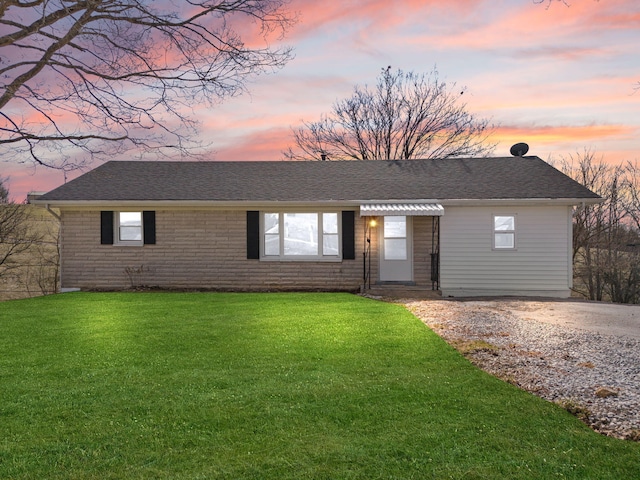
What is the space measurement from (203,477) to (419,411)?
222 cm

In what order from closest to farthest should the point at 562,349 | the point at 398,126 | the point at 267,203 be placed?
the point at 562,349, the point at 267,203, the point at 398,126

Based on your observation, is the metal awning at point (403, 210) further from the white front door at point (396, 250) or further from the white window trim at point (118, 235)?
the white window trim at point (118, 235)

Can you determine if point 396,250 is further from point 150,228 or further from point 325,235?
point 150,228

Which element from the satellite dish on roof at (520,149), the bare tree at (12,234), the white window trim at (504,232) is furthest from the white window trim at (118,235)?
the satellite dish on roof at (520,149)

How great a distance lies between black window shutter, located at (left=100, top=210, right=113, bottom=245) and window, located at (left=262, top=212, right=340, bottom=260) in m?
5.10

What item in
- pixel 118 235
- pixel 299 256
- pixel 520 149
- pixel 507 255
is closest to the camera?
pixel 507 255

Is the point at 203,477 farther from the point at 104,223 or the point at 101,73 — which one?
the point at 104,223

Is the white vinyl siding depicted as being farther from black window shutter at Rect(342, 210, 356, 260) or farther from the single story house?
black window shutter at Rect(342, 210, 356, 260)

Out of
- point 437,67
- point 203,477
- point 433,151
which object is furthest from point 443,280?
point 437,67

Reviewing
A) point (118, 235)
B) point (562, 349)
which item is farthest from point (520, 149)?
point (118, 235)

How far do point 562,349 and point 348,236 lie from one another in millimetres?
9362

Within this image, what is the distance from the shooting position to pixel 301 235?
667 inches

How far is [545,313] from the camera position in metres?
11.6

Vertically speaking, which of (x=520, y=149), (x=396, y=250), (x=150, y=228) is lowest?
(x=396, y=250)
